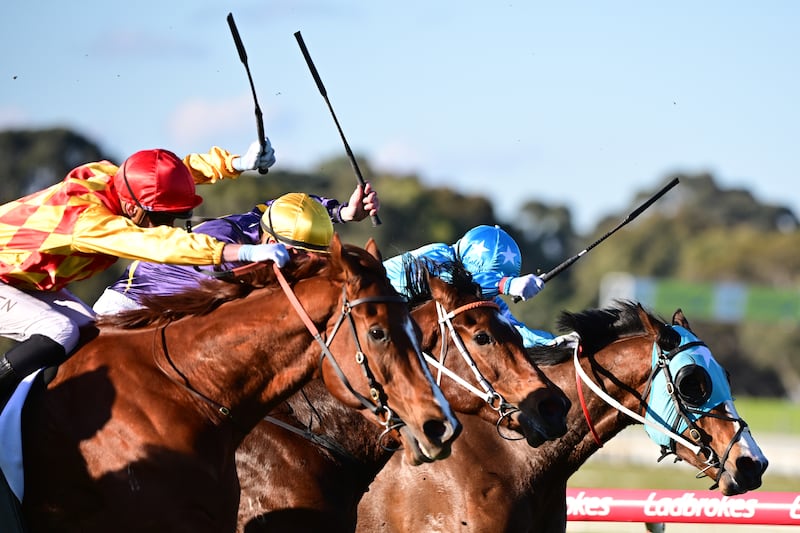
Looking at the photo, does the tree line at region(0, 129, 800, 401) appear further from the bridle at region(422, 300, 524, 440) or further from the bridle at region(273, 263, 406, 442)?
the bridle at region(273, 263, 406, 442)

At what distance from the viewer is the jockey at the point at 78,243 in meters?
4.35

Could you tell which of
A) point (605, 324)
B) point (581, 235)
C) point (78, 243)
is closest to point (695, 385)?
point (605, 324)

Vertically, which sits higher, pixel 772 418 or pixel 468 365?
pixel 468 365

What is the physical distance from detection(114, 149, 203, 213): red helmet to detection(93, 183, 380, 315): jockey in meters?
0.33

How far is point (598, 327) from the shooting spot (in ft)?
21.4

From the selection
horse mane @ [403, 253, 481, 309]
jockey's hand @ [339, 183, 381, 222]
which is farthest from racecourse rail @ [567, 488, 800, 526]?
jockey's hand @ [339, 183, 381, 222]

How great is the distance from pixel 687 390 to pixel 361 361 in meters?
2.44

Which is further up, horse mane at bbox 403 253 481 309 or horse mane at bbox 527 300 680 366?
horse mane at bbox 403 253 481 309

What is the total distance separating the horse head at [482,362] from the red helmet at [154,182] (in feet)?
5.06

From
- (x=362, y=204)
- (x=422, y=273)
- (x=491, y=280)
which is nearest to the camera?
(x=362, y=204)

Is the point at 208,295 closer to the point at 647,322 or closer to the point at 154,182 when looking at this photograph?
the point at 154,182

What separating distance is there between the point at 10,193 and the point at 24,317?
31.5m

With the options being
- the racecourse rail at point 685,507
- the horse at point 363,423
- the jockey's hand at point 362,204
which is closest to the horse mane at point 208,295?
the horse at point 363,423

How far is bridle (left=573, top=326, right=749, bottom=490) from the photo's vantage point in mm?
6043
